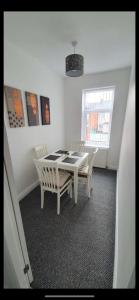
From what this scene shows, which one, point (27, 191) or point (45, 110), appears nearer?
point (27, 191)

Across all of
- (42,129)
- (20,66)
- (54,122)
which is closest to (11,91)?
(20,66)

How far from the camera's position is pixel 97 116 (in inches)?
133

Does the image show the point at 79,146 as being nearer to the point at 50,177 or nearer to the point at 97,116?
the point at 97,116

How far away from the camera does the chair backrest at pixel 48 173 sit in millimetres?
1578

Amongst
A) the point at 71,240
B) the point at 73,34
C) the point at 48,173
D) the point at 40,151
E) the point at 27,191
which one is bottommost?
the point at 71,240

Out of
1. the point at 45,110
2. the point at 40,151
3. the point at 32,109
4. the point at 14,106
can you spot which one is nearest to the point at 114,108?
the point at 45,110

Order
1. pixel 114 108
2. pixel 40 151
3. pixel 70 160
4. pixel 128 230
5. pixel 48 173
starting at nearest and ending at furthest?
pixel 128 230 < pixel 48 173 < pixel 70 160 < pixel 40 151 < pixel 114 108

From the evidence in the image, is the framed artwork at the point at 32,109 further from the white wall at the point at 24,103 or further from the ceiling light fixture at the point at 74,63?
the ceiling light fixture at the point at 74,63

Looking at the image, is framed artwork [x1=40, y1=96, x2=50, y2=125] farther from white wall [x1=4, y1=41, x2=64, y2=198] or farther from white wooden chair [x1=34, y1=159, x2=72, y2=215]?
white wooden chair [x1=34, y1=159, x2=72, y2=215]

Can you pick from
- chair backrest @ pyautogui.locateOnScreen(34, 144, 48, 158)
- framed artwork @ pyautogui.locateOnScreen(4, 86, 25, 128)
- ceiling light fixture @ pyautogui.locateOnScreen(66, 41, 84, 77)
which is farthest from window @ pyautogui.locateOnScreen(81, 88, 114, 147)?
framed artwork @ pyautogui.locateOnScreen(4, 86, 25, 128)

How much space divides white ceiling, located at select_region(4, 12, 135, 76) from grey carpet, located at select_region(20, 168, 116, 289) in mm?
2503

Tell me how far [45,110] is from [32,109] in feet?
1.42

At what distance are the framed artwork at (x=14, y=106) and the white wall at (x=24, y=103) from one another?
73 mm

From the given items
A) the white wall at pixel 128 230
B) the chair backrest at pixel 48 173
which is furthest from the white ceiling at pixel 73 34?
the chair backrest at pixel 48 173
